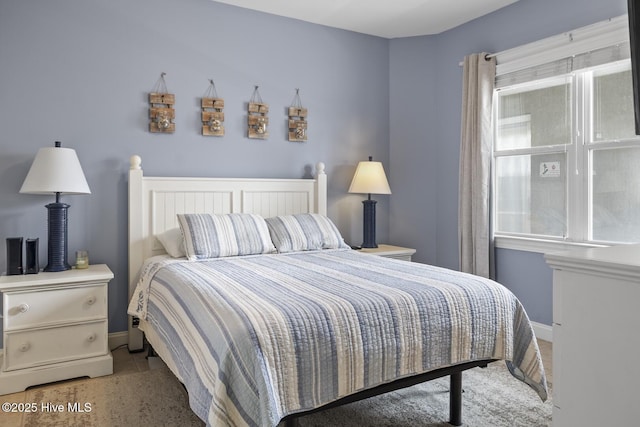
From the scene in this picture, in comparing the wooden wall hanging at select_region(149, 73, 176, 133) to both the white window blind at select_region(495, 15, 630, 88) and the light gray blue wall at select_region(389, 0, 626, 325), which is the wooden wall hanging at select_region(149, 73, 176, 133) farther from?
the white window blind at select_region(495, 15, 630, 88)

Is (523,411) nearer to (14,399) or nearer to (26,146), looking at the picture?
(14,399)

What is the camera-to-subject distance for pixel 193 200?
3416 millimetres

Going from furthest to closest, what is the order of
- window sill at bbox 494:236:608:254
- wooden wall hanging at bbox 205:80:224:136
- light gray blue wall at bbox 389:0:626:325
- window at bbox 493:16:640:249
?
light gray blue wall at bbox 389:0:626:325 → wooden wall hanging at bbox 205:80:224:136 → window sill at bbox 494:236:608:254 → window at bbox 493:16:640:249

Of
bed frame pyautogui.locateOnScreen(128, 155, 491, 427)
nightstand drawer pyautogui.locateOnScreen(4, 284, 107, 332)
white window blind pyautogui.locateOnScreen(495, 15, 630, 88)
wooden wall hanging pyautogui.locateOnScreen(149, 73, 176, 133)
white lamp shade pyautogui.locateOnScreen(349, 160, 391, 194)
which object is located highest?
white window blind pyautogui.locateOnScreen(495, 15, 630, 88)

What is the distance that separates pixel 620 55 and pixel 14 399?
408 centimetres

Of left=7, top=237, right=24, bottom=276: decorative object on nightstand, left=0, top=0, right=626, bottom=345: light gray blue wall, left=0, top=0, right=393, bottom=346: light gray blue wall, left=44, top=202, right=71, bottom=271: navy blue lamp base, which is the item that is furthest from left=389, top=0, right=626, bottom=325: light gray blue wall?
left=7, top=237, right=24, bottom=276: decorative object on nightstand

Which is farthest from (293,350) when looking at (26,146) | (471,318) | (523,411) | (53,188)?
(26,146)

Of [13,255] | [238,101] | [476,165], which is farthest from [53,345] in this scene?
[476,165]

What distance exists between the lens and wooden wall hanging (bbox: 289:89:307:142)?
12.8ft

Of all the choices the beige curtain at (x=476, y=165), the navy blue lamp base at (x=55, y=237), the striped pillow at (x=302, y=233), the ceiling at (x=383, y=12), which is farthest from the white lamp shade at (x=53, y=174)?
the beige curtain at (x=476, y=165)

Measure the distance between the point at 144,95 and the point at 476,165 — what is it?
2660 millimetres

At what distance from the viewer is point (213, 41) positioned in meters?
3.54

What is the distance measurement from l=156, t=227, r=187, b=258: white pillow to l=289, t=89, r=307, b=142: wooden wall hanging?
51.5 inches

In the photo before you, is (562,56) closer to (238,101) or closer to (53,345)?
(238,101)
